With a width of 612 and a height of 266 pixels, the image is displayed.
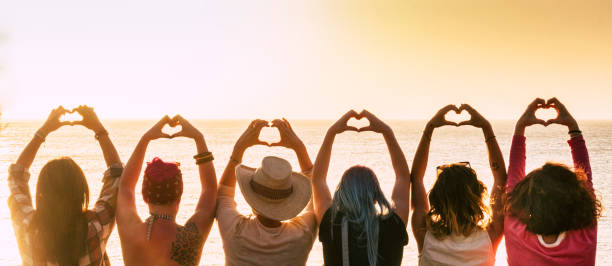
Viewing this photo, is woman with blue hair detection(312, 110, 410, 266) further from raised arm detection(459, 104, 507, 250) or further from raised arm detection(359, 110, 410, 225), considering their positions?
raised arm detection(459, 104, 507, 250)

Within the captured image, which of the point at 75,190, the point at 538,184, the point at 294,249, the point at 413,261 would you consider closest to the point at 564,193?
the point at 538,184

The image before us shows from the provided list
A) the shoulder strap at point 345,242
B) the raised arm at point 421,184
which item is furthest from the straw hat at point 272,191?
the raised arm at point 421,184

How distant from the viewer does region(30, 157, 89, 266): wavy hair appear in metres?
3.60

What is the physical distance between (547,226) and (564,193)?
0.23 m

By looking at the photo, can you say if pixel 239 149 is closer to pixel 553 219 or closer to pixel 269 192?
pixel 269 192

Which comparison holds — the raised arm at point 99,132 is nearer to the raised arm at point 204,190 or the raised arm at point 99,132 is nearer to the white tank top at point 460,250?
the raised arm at point 204,190

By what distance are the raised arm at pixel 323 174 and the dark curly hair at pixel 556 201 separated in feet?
4.36

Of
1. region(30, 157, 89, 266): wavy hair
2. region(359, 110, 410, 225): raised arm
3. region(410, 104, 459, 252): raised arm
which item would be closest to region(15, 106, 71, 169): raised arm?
region(30, 157, 89, 266): wavy hair

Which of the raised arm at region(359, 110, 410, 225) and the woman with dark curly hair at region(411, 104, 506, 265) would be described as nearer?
the woman with dark curly hair at region(411, 104, 506, 265)

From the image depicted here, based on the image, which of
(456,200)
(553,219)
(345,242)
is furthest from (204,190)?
(553,219)

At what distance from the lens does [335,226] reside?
3850mm

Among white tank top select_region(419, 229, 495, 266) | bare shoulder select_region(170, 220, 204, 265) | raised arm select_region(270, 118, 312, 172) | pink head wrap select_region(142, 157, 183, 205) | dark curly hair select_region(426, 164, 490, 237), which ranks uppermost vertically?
raised arm select_region(270, 118, 312, 172)

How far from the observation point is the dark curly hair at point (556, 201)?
3.62 meters

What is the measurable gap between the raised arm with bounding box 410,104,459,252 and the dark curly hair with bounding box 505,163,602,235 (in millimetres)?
721
